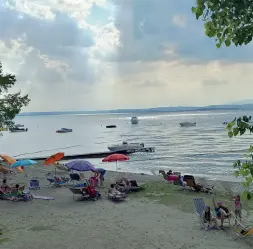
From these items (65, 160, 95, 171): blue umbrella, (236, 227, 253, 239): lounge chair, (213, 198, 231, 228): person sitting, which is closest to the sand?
(236, 227, 253, 239): lounge chair

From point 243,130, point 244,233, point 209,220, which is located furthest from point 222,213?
point 243,130

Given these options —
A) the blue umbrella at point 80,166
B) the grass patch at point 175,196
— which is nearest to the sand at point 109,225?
the grass patch at point 175,196

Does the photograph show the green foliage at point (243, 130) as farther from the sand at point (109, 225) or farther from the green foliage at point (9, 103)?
the green foliage at point (9, 103)

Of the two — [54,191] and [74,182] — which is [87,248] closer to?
[54,191]

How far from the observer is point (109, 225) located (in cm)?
1397

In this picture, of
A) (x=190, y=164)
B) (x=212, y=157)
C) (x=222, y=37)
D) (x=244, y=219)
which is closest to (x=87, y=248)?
(x=244, y=219)

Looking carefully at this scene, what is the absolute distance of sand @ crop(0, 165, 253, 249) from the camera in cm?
1194

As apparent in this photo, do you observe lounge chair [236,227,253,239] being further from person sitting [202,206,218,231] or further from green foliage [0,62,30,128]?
green foliage [0,62,30,128]

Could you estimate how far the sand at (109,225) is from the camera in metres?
11.9

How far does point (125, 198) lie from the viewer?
61.5 ft

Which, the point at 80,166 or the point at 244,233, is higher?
the point at 80,166

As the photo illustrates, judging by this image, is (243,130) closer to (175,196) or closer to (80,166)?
(175,196)

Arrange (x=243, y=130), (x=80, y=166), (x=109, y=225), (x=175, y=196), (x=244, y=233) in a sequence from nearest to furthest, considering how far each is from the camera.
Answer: (x=243, y=130)
(x=244, y=233)
(x=109, y=225)
(x=175, y=196)
(x=80, y=166)

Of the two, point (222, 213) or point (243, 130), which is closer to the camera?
point (243, 130)
